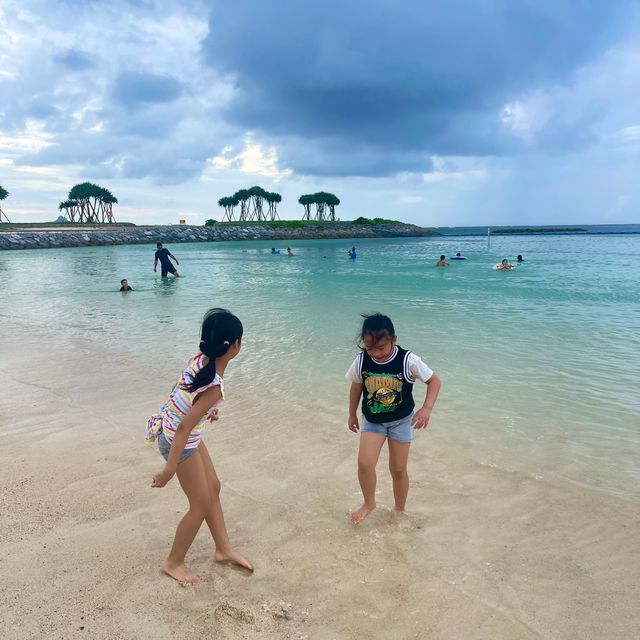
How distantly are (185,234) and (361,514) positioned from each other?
285ft

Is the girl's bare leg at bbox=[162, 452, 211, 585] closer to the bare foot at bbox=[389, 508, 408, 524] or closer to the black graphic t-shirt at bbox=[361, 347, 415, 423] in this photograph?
the black graphic t-shirt at bbox=[361, 347, 415, 423]

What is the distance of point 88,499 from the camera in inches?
159

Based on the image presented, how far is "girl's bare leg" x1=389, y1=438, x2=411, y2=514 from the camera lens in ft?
12.0

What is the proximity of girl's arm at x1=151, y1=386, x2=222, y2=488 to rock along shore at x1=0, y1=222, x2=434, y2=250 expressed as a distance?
213ft

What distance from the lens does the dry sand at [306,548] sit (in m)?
2.78

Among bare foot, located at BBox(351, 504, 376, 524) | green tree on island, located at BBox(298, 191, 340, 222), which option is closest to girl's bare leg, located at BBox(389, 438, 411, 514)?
bare foot, located at BBox(351, 504, 376, 524)

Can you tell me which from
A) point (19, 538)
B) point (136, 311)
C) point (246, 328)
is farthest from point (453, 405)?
point (136, 311)

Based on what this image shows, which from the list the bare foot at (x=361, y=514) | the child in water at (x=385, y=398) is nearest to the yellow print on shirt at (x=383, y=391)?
the child in water at (x=385, y=398)

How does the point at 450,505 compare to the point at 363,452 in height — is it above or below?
below

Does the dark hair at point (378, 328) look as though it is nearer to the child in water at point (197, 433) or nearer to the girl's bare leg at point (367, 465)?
the girl's bare leg at point (367, 465)

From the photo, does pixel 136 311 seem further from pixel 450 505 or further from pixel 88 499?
pixel 450 505

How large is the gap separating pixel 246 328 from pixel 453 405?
6.51m

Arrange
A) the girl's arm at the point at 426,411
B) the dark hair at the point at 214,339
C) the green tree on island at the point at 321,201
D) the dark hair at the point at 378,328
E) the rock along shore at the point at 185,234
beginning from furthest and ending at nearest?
the green tree on island at the point at 321,201, the rock along shore at the point at 185,234, the girl's arm at the point at 426,411, the dark hair at the point at 378,328, the dark hair at the point at 214,339

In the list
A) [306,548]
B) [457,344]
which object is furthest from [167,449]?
[457,344]
